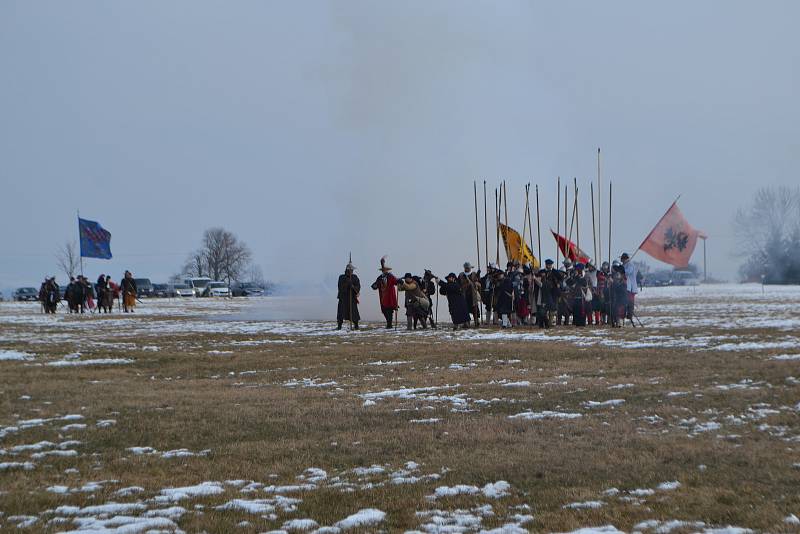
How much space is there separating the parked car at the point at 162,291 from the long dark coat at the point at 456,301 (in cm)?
6383

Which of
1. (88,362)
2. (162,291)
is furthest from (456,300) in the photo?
(162,291)

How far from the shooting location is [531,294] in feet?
82.6

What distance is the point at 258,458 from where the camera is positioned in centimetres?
793

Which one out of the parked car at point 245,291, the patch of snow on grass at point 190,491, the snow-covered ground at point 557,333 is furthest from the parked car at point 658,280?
the patch of snow on grass at point 190,491

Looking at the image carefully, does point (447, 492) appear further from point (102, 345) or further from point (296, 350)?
point (102, 345)

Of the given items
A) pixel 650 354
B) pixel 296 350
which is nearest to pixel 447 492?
pixel 650 354

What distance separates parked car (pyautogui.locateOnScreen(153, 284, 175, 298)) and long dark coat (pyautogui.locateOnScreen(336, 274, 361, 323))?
6204cm

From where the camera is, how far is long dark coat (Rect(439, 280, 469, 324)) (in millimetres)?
25500

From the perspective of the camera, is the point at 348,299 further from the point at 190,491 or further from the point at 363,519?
the point at 363,519

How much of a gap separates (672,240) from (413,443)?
55.9 ft

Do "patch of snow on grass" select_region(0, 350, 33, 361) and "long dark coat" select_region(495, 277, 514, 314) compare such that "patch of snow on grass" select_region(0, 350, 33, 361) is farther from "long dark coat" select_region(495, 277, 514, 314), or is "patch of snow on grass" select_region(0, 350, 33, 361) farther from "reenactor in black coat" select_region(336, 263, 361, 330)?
"long dark coat" select_region(495, 277, 514, 314)

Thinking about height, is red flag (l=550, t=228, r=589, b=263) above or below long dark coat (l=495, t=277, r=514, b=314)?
above

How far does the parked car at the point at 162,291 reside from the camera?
85.7 meters

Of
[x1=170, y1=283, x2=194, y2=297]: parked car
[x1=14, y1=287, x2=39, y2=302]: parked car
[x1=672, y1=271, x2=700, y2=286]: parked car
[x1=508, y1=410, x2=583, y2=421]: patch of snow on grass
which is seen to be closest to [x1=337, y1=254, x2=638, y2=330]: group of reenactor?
[x1=508, y1=410, x2=583, y2=421]: patch of snow on grass
